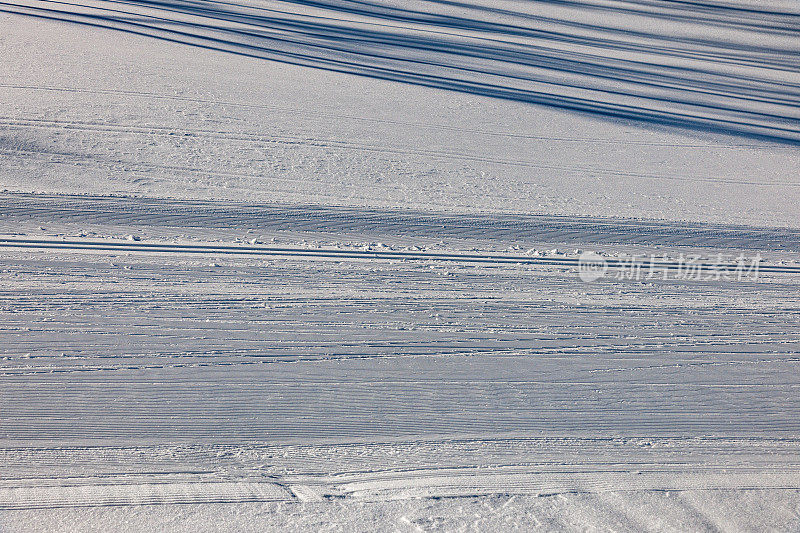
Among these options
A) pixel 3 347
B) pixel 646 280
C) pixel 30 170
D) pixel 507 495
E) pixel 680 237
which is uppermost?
pixel 30 170

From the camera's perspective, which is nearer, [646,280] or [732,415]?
[732,415]

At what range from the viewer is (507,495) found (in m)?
3.15

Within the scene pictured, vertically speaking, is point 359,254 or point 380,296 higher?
point 359,254

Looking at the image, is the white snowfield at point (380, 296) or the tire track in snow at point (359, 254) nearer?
the white snowfield at point (380, 296)

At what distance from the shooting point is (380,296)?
4.10 m

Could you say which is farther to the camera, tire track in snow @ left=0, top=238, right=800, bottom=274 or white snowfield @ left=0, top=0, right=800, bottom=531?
tire track in snow @ left=0, top=238, right=800, bottom=274

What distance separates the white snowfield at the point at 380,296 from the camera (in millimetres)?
3150

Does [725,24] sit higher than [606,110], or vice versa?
Answer: [725,24]

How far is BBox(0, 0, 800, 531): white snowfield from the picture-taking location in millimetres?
3150

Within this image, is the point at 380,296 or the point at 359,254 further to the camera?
the point at 359,254

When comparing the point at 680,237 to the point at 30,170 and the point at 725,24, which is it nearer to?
the point at 30,170

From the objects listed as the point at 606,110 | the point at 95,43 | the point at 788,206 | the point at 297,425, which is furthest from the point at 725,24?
the point at 297,425

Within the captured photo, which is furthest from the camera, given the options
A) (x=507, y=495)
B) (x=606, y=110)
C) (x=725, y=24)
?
(x=725, y=24)

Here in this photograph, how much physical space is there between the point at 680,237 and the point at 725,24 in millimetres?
5742
